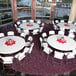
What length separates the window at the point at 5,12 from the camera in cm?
735

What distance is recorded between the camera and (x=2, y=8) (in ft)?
24.1

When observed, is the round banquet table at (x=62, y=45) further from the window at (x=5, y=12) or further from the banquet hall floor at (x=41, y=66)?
the window at (x=5, y=12)

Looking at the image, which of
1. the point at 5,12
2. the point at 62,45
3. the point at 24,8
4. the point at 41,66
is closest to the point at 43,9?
the point at 24,8

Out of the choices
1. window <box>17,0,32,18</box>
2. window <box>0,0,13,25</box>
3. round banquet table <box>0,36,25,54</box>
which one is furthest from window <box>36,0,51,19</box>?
round banquet table <box>0,36,25,54</box>

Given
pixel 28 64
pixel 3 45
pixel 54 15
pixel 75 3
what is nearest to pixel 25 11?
pixel 54 15

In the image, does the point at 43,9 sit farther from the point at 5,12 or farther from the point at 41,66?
the point at 41,66

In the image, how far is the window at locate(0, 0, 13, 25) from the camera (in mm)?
7349

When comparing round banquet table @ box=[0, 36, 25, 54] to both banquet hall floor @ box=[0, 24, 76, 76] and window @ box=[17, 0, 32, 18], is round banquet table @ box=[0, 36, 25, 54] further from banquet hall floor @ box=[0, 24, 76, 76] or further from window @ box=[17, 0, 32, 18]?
window @ box=[17, 0, 32, 18]

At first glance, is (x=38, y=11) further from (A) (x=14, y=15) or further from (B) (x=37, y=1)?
(A) (x=14, y=15)

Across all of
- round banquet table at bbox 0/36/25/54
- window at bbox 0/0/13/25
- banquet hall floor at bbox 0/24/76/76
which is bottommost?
banquet hall floor at bbox 0/24/76/76

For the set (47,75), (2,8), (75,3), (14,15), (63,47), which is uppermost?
(75,3)

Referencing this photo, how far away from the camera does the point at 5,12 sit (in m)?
7.64

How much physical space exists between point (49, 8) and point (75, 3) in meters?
2.34

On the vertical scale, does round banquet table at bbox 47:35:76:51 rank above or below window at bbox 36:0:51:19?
below
